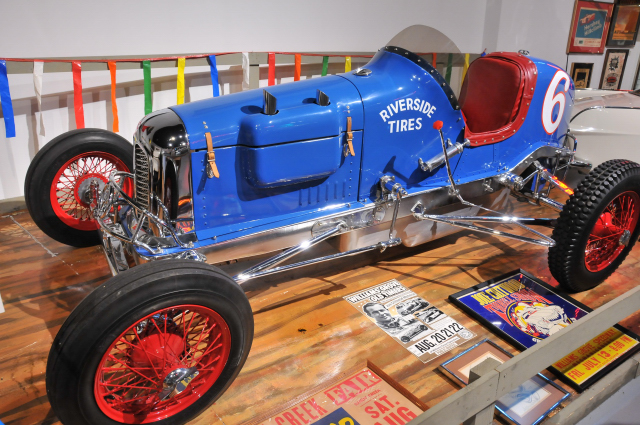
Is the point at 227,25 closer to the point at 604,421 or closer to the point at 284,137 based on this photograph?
the point at 284,137

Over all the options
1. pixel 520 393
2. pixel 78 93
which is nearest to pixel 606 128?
pixel 520 393

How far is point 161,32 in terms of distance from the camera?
418cm

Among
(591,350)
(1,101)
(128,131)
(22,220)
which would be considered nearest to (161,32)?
(128,131)

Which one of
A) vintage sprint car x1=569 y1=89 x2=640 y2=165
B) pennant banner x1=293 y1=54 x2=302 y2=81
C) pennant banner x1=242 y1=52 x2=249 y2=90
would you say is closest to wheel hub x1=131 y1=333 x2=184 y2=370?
pennant banner x1=242 y1=52 x2=249 y2=90

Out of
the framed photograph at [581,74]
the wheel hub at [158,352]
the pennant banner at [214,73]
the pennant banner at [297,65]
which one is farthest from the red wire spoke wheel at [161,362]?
the framed photograph at [581,74]

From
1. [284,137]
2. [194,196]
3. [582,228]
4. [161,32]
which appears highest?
[161,32]

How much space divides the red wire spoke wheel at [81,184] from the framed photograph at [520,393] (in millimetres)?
2485

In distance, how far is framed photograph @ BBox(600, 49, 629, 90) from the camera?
5.77 meters

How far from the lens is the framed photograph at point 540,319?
2285 mm

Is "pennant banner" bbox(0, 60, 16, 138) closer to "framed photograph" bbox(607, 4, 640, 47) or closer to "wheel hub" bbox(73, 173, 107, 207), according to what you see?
"wheel hub" bbox(73, 173, 107, 207)

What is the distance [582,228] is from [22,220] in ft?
13.9

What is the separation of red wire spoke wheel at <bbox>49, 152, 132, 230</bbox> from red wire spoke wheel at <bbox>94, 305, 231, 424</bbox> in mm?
1567

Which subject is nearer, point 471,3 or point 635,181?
point 635,181

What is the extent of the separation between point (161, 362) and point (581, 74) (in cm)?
599
